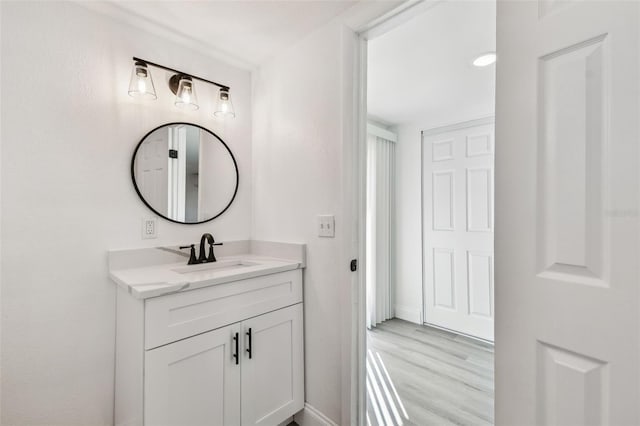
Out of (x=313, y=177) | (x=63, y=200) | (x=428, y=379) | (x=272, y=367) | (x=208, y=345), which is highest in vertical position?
(x=313, y=177)

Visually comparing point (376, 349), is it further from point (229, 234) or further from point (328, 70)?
point (328, 70)

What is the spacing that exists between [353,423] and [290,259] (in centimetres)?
90

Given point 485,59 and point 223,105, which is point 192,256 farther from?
point 485,59

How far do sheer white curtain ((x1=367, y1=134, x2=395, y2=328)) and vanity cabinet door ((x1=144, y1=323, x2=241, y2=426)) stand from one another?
1.95 m

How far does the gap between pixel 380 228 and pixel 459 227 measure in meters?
0.79

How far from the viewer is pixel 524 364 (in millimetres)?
855

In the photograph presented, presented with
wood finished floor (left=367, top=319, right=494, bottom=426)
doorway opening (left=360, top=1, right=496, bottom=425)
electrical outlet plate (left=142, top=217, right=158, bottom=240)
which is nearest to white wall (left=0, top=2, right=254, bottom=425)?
electrical outlet plate (left=142, top=217, right=158, bottom=240)

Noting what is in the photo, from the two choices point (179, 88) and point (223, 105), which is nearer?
point (179, 88)

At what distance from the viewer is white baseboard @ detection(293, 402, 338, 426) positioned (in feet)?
5.12

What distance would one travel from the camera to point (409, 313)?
10.9ft

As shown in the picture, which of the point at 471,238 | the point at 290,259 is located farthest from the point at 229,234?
the point at 471,238

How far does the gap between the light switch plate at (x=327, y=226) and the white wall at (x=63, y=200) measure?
97cm

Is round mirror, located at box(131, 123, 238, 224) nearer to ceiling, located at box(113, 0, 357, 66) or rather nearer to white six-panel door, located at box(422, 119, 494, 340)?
ceiling, located at box(113, 0, 357, 66)

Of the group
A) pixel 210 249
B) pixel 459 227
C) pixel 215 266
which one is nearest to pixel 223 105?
pixel 210 249
